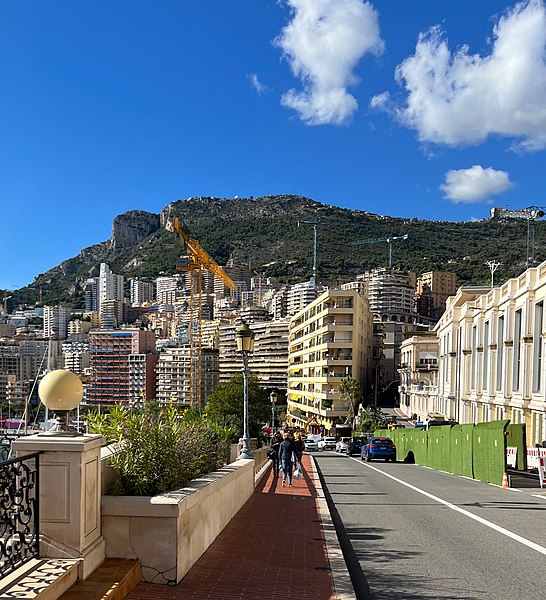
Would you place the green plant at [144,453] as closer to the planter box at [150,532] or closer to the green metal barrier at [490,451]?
the planter box at [150,532]

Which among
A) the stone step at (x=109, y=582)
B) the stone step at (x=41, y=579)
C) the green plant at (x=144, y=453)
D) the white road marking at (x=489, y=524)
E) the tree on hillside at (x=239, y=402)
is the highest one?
the green plant at (x=144, y=453)

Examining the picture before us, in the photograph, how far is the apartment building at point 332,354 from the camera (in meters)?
80.4

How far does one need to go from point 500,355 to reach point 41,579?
37.6 metres

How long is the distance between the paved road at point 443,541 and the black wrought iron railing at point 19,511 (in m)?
3.60

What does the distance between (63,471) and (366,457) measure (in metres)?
30.1

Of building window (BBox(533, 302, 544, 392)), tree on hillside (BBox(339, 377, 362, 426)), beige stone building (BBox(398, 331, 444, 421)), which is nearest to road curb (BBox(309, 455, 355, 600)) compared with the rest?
building window (BBox(533, 302, 544, 392))

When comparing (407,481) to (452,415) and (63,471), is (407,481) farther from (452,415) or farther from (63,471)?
(452,415)

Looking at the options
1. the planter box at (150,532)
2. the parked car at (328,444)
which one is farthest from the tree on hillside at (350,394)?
the planter box at (150,532)

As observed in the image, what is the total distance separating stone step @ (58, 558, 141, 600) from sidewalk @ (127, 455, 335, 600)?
163 millimetres

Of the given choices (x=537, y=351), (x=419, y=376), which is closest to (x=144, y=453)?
(x=537, y=351)

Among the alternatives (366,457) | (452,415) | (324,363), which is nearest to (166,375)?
(324,363)

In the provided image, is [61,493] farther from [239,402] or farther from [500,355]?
[239,402]

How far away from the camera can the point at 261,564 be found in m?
7.50

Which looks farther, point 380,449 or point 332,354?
point 332,354
